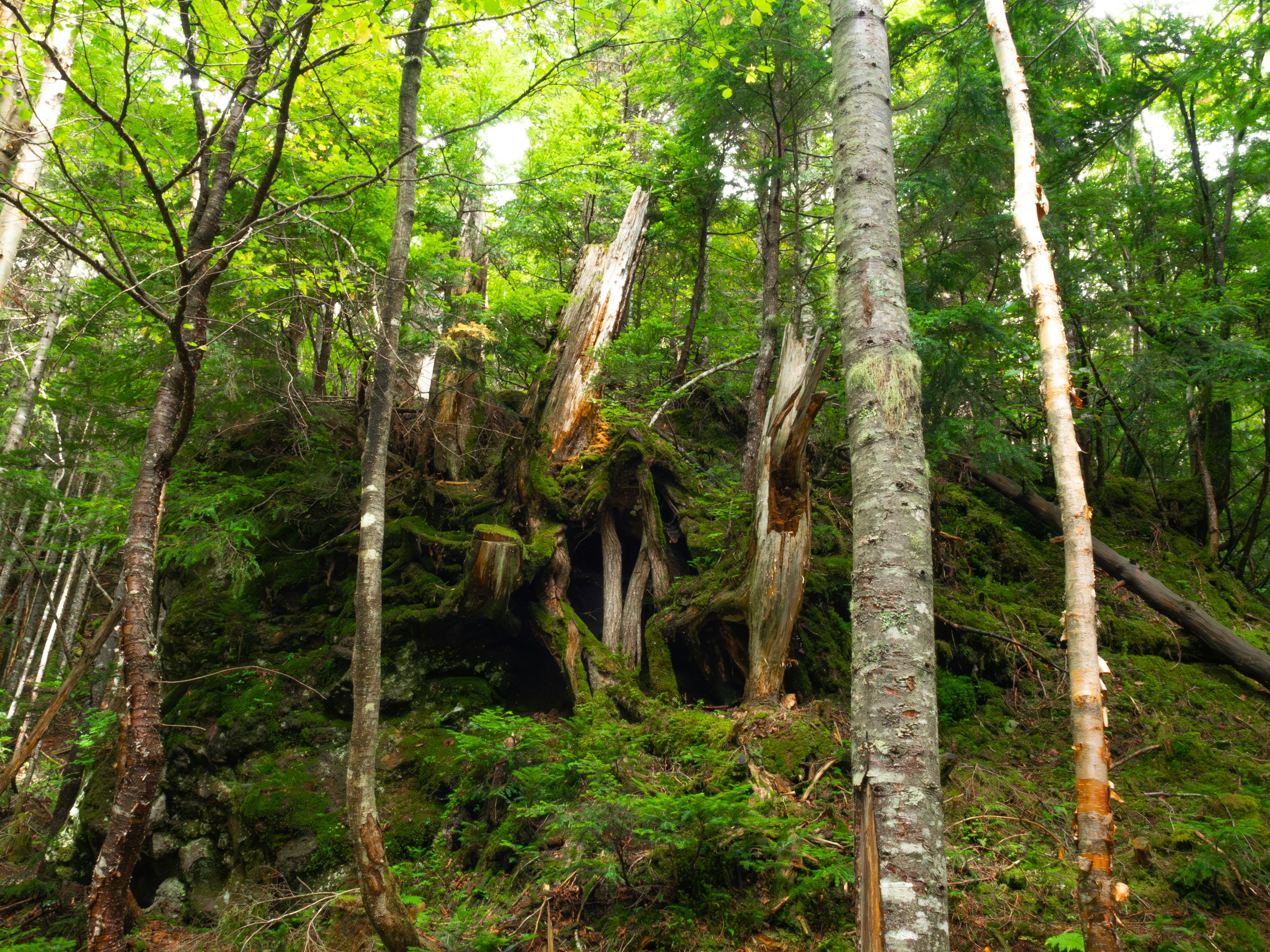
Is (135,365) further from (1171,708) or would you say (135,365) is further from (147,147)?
(1171,708)

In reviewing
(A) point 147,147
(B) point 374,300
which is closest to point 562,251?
(A) point 147,147

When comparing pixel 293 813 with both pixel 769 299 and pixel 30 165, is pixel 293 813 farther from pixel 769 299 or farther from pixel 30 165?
pixel 769 299

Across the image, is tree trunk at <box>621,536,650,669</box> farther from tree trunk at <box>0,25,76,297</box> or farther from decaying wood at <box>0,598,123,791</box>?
tree trunk at <box>0,25,76,297</box>

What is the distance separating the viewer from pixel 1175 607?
723cm

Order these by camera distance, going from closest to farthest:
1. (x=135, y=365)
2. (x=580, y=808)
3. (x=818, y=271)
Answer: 1. (x=580, y=808)
2. (x=135, y=365)
3. (x=818, y=271)

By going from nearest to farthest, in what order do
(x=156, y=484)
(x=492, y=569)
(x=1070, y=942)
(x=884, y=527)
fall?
(x=884, y=527) < (x=1070, y=942) < (x=156, y=484) < (x=492, y=569)

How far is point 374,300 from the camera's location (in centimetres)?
487

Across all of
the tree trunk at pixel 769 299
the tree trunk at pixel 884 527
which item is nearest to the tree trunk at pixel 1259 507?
the tree trunk at pixel 769 299

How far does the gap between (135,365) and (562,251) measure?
24.7 ft

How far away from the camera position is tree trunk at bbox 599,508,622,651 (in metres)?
7.03

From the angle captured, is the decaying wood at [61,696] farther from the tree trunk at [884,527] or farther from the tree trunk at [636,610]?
the tree trunk at [884,527]

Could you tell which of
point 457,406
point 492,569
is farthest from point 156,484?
point 457,406

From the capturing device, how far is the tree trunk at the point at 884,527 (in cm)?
226

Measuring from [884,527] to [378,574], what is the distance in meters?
3.48
